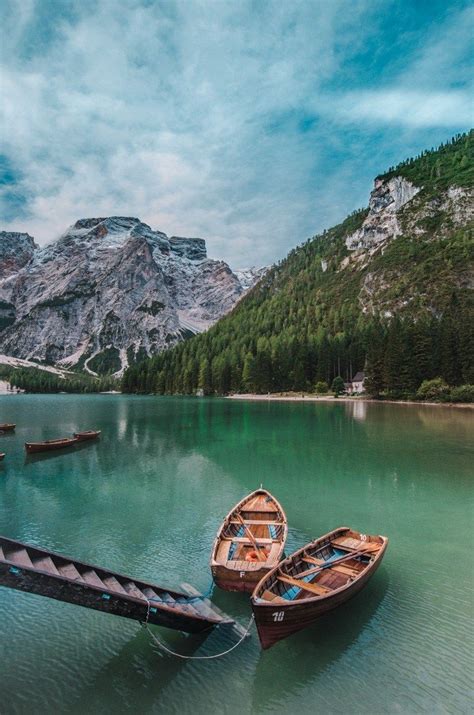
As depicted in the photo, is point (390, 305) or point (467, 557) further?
point (390, 305)

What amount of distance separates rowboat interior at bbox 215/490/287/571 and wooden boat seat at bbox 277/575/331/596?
52.5 inches

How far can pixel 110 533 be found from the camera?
20.0 meters

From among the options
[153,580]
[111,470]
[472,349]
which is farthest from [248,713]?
[472,349]

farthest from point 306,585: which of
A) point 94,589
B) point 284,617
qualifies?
point 94,589

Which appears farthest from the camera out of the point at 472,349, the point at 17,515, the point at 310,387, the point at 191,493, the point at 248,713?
the point at 310,387

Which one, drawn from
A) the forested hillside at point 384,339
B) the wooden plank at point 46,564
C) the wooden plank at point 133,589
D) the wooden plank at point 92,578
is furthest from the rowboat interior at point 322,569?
the forested hillside at point 384,339

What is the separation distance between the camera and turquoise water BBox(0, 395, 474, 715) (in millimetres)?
9664

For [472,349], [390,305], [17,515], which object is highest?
[390,305]

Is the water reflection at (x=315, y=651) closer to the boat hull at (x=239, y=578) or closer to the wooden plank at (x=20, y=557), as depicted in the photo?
the boat hull at (x=239, y=578)

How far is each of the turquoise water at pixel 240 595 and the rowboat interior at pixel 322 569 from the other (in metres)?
1.03

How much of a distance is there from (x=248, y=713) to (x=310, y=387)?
13291cm

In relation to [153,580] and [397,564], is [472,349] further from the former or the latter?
[153,580]

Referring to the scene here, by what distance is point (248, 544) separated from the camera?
51.9 ft

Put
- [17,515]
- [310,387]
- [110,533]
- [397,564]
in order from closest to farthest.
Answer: [397,564] → [110,533] → [17,515] → [310,387]
